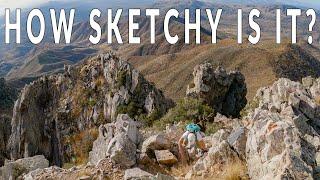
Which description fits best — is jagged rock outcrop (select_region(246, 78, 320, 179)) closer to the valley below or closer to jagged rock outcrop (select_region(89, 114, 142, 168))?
the valley below

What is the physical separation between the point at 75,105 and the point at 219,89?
16.8 m

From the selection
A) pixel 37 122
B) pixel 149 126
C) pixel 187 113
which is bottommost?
pixel 37 122

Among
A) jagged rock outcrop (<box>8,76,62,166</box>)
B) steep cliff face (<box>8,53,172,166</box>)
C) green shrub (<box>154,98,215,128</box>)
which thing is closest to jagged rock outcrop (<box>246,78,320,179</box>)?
green shrub (<box>154,98,215,128</box>)

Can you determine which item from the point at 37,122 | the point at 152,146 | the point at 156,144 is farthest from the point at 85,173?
the point at 37,122

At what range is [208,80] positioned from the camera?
213 ft

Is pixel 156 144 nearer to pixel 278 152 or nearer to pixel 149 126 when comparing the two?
pixel 278 152

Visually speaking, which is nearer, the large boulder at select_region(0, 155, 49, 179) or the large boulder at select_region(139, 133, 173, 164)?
the large boulder at select_region(139, 133, 173, 164)

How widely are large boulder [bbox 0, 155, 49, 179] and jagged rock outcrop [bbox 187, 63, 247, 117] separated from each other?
1513 inches

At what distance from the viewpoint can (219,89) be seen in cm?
6681

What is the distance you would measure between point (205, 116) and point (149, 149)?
26935mm

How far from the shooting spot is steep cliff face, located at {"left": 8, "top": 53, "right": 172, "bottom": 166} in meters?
57.1

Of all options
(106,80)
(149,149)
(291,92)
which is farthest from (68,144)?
(149,149)

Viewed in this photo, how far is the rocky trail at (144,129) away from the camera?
617 inches

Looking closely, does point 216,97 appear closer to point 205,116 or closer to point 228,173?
point 205,116
